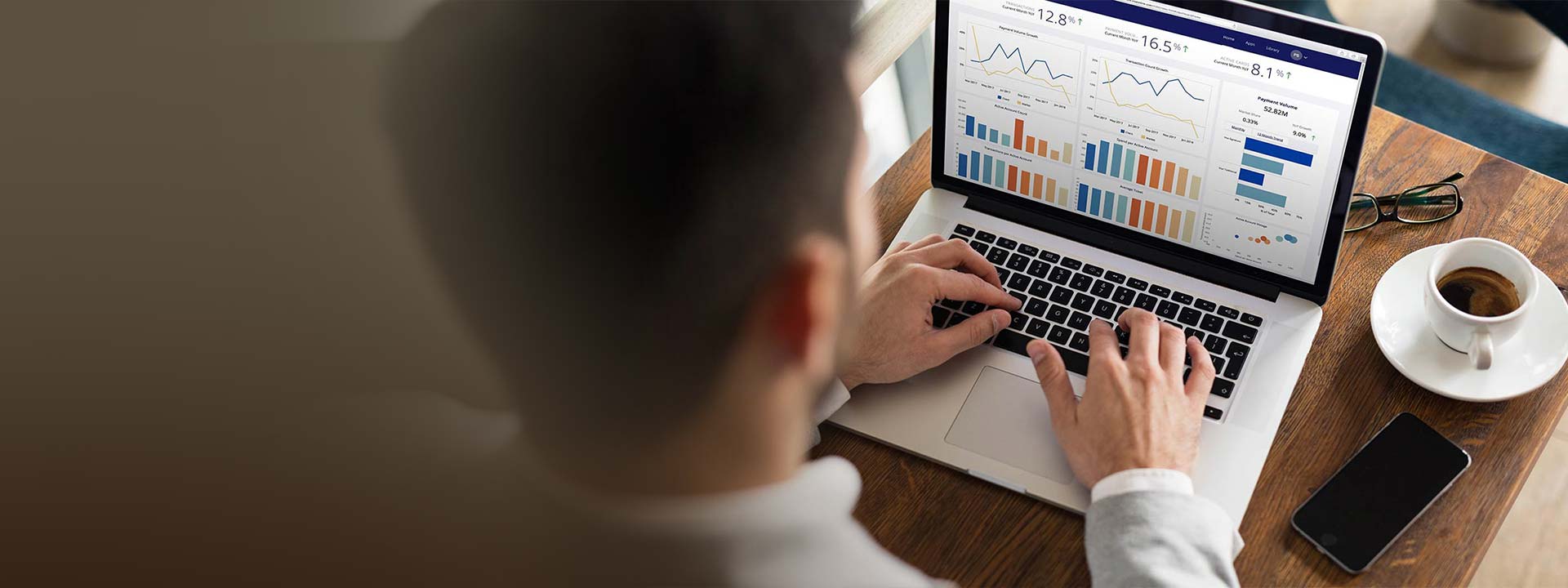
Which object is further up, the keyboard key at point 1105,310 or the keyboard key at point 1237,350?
the keyboard key at point 1105,310

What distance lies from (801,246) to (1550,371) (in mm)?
851

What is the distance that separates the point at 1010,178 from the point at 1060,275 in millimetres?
122

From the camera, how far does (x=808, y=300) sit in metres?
0.51

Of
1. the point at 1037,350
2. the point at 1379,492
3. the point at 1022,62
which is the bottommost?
the point at 1379,492

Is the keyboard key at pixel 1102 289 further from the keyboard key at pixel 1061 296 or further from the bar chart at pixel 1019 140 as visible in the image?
the bar chart at pixel 1019 140

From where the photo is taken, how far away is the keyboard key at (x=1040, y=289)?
112 cm

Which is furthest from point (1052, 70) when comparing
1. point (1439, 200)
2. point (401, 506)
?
point (401, 506)

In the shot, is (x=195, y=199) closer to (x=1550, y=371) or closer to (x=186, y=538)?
(x=186, y=538)

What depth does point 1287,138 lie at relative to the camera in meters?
0.96

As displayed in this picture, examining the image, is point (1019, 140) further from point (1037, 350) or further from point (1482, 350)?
point (1482, 350)

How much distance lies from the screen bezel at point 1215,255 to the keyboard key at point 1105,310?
0.08 m

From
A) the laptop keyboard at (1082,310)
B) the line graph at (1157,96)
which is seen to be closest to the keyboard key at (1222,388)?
the laptop keyboard at (1082,310)

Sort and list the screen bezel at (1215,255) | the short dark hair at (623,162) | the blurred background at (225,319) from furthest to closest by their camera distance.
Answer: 1. the screen bezel at (1215,255)
2. the blurred background at (225,319)
3. the short dark hair at (623,162)

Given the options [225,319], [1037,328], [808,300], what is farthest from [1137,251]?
[225,319]
